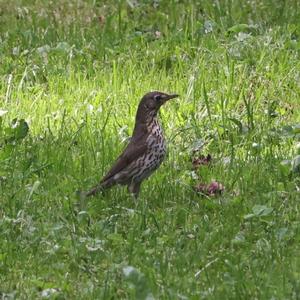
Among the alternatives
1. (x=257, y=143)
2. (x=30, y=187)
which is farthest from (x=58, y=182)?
(x=257, y=143)

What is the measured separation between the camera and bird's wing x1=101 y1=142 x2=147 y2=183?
26.3 feet

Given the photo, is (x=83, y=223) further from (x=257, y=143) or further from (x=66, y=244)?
(x=257, y=143)

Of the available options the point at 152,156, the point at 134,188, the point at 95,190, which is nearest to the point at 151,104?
the point at 152,156

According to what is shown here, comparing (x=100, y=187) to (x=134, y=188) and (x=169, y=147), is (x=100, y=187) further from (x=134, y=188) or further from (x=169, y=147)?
(x=169, y=147)

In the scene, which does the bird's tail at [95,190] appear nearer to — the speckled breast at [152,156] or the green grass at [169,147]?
the green grass at [169,147]

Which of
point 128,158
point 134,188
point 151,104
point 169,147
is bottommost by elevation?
point 169,147

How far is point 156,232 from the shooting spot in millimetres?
7297

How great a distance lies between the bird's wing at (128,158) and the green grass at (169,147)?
0.16m

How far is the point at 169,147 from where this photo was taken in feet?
29.9

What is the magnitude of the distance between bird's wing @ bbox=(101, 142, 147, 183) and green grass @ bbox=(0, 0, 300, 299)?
6.4 inches

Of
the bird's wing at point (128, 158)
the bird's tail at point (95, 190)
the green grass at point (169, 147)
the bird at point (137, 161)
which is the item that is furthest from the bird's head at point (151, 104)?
the bird's tail at point (95, 190)

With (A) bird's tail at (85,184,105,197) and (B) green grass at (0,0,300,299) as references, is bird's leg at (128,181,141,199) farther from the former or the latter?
(A) bird's tail at (85,184,105,197)

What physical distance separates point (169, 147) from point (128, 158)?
3.59ft

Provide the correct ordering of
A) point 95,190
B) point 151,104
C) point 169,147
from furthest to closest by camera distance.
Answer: point 169,147 < point 151,104 < point 95,190
